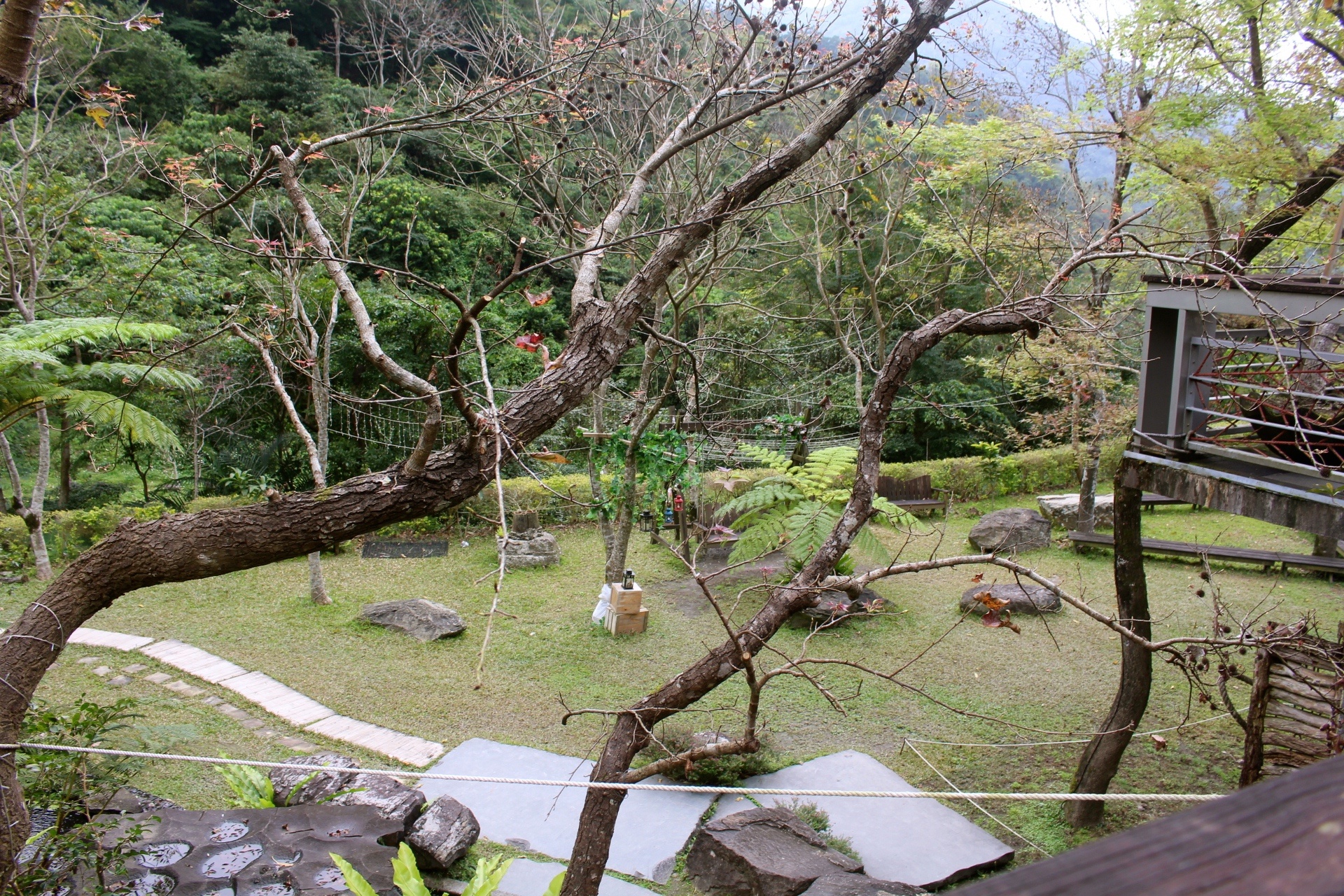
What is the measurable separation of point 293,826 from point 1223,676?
13.6ft

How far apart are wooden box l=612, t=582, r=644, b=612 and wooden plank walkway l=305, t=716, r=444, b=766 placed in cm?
225

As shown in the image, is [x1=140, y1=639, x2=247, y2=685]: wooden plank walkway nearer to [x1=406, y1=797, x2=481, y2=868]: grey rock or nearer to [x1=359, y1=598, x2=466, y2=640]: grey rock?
[x1=359, y1=598, x2=466, y2=640]: grey rock

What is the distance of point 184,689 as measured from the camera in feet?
18.9

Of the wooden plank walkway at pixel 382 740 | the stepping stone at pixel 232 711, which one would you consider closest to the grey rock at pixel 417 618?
the wooden plank walkway at pixel 382 740

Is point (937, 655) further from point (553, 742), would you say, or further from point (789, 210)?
point (789, 210)

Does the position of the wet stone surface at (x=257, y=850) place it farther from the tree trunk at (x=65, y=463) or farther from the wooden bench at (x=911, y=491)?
the wooden bench at (x=911, y=491)

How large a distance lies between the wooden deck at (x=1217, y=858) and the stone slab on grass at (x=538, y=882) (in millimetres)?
3853

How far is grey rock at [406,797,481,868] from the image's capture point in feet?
13.0

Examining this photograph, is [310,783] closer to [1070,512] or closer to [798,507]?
[798,507]

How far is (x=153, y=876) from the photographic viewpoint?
3369 millimetres

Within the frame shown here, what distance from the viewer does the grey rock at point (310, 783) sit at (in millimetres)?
4258

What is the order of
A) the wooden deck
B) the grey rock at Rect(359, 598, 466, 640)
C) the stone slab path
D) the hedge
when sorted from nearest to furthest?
the wooden deck, the stone slab path, the grey rock at Rect(359, 598, 466, 640), the hedge

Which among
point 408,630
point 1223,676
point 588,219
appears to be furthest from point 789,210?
point 1223,676

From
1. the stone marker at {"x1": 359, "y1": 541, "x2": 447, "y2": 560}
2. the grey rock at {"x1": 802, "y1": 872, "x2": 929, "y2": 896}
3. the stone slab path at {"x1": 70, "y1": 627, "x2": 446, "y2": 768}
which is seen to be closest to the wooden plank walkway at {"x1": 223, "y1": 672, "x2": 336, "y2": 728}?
the stone slab path at {"x1": 70, "y1": 627, "x2": 446, "y2": 768}
